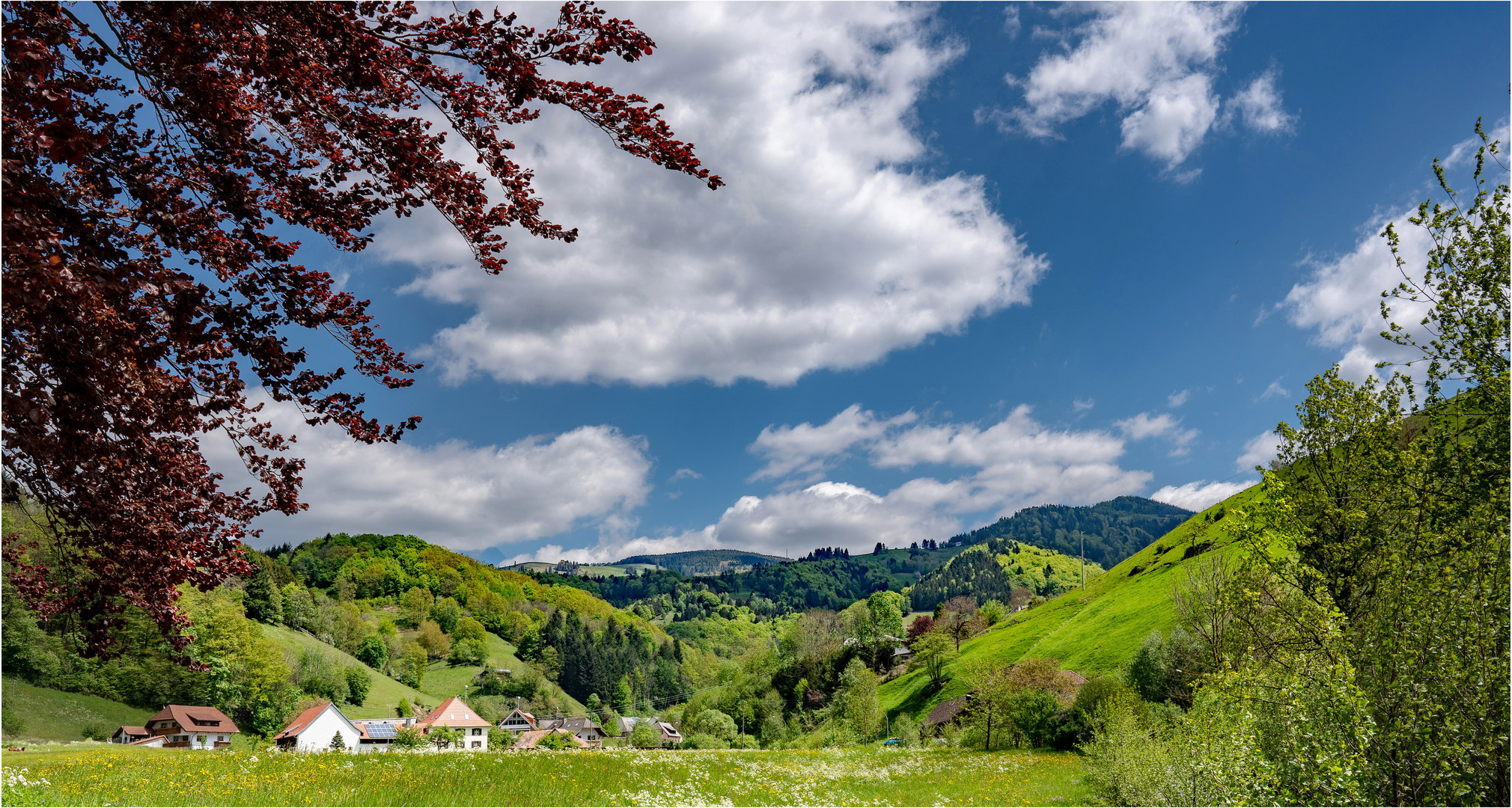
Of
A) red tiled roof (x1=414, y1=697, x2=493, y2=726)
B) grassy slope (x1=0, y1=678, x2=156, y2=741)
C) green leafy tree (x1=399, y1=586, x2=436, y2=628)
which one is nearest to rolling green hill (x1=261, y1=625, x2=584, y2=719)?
green leafy tree (x1=399, y1=586, x2=436, y2=628)

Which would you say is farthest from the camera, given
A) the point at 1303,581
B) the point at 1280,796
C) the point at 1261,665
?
the point at 1261,665

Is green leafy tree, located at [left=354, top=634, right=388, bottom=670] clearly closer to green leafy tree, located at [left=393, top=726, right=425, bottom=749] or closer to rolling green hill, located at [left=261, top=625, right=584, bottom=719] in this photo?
rolling green hill, located at [left=261, top=625, right=584, bottom=719]

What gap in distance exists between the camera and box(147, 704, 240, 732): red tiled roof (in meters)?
65.6

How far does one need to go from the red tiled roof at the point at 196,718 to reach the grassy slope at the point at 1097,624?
222 ft

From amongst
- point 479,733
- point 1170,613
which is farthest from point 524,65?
point 1170,613

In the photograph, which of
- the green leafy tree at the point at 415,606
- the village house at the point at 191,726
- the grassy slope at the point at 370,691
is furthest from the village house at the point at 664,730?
the green leafy tree at the point at 415,606

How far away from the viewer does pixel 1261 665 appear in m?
19.3

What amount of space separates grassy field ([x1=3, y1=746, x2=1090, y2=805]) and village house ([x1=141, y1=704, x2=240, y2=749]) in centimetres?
6303

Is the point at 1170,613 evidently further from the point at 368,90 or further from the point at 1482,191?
the point at 368,90

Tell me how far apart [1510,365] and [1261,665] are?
11072mm

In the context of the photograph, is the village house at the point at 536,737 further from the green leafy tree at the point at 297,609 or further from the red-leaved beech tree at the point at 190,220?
the red-leaved beech tree at the point at 190,220

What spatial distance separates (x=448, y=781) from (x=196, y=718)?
76075 millimetres

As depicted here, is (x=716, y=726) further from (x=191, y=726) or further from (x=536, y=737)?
(x=191, y=726)

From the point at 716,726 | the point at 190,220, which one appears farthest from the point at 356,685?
the point at 190,220
